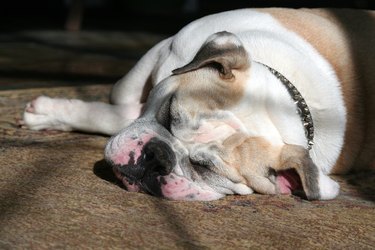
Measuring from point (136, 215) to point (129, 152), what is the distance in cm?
34

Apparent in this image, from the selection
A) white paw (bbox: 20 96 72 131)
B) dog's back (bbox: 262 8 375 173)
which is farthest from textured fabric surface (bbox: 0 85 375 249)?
white paw (bbox: 20 96 72 131)

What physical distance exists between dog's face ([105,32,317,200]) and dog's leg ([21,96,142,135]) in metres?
0.84

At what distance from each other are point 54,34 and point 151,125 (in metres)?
5.75

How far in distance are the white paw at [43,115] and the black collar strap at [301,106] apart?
121 cm

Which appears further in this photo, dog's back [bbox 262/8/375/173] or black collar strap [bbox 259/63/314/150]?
dog's back [bbox 262/8/375/173]

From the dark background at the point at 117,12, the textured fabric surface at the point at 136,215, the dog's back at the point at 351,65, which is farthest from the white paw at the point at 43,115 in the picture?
the dark background at the point at 117,12

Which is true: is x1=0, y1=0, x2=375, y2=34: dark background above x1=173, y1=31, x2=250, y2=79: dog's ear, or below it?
below

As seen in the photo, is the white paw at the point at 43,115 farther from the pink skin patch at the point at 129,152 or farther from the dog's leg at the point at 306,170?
the dog's leg at the point at 306,170

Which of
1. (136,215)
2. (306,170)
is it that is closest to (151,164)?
(136,215)

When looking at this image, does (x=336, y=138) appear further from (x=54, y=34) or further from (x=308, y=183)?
(x=54, y=34)

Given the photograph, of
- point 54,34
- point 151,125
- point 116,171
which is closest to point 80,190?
point 116,171

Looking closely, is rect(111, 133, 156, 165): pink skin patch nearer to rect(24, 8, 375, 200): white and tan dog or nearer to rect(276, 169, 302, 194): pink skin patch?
rect(24, 8, 375, 200): white and tan dog

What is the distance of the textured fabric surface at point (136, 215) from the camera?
2459 mm

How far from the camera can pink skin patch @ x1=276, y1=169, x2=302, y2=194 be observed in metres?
3.03
